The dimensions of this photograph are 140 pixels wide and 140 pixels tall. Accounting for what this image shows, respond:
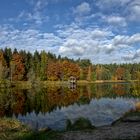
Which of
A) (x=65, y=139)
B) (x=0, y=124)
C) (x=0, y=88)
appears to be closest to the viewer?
(x=65, y=139)

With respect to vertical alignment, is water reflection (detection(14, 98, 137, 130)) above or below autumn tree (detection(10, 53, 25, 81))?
below

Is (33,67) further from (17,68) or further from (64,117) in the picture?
(64,117)

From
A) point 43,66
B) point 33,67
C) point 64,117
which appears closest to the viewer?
point 64,117

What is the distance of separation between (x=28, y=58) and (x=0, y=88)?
166ft

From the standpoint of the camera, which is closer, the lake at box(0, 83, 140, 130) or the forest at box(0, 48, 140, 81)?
the lake at box(0, 83, 140, 130)

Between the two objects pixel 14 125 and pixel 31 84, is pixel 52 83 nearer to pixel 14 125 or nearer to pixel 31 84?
pixel 31 84

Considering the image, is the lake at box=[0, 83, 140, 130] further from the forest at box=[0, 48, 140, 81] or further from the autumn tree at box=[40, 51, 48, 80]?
the autumn tree at box=[40, 51, 48, 80]

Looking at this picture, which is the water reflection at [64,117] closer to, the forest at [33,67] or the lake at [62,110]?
the lake at [62,110]

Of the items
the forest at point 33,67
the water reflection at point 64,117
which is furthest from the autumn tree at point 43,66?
the water reflection at point 64,117

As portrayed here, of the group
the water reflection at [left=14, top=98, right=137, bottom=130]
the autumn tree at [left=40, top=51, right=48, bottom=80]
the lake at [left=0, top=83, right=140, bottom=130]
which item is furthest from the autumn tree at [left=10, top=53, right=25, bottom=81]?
the water reflection at [left=14, top=98, right=137, bottom=130]

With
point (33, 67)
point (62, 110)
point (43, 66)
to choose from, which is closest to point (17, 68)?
point (33, 67)

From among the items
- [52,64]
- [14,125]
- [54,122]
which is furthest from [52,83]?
[14,125]

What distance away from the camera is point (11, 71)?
113125 millimetres

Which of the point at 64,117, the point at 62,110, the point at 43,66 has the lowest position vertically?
the point at 62,110
